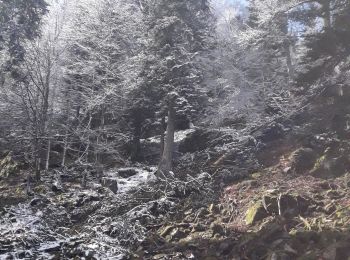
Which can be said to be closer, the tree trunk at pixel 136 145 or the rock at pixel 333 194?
the rock at pixel 333 194

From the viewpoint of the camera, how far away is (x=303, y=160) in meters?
16.6

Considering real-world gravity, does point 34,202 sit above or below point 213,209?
below

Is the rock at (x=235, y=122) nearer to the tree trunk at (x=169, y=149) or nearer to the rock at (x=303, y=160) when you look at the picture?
the tree trunk at (x=169, y=149)

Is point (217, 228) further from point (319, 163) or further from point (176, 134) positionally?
point (176, 134)

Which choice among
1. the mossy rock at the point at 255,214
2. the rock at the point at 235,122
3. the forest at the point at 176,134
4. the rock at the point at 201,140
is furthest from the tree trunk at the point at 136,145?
the mossy rock at the point at 255,214

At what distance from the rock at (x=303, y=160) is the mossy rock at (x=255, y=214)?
327 centimetres

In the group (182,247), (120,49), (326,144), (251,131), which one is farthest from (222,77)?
(182,247)

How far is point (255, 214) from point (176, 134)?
53.0ft

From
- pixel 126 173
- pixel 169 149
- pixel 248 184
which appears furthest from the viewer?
pixel 126 173

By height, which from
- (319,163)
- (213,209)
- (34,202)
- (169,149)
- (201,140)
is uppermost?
(201,140)

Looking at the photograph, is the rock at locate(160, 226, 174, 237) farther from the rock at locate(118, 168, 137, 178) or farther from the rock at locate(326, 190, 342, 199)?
the rock at locate(118, 168, 137, 178)

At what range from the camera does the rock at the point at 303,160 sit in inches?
644

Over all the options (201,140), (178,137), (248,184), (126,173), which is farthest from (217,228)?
(178,137)

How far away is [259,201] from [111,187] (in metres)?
8.07
